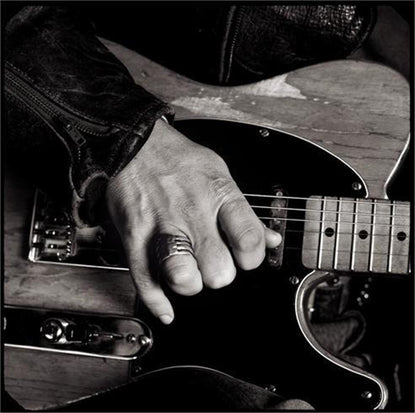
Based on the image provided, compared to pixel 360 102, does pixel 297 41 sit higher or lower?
higher

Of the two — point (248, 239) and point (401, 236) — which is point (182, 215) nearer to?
point (248, 239)

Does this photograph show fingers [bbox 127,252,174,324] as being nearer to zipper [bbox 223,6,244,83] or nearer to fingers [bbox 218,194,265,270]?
fingers [bbox 218,194,265,270]

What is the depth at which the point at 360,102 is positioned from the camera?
1033 mm

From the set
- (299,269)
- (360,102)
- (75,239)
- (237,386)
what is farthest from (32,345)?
(360,102)

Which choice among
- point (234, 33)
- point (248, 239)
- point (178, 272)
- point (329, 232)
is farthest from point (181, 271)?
point (234, 33)

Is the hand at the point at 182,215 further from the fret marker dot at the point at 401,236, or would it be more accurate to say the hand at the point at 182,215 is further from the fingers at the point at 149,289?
the fret marker dot at the point at 401,236

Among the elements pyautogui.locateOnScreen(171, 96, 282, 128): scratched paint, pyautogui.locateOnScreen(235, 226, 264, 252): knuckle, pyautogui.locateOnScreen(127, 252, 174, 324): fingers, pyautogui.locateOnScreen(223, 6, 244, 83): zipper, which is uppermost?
pyautogui.locateOnScreen(223, 6, 244, 83): zipper

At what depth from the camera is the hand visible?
88 cm

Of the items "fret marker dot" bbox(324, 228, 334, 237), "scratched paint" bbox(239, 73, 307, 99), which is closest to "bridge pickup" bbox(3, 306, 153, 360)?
"fret marker dot" bbox(324, 228, 334, 237)

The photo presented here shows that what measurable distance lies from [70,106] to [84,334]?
387 millimetres

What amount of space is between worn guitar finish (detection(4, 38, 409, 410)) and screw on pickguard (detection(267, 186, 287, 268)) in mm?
12

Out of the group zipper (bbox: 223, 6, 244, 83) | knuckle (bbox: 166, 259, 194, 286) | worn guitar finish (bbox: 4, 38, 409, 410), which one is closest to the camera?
knuckle (bbox: 166, 259, 194, 286)

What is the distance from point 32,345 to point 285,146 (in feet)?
1.86

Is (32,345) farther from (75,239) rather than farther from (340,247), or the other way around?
(340,247)
